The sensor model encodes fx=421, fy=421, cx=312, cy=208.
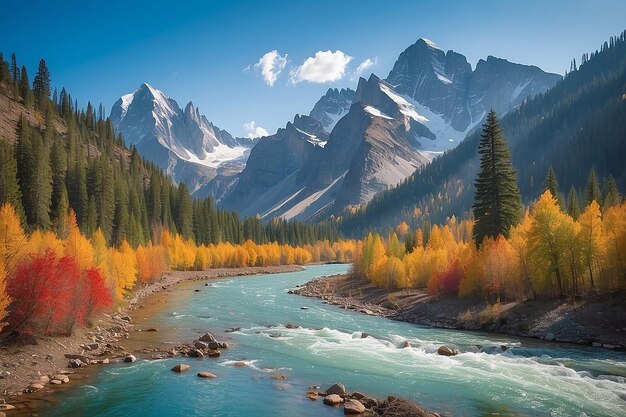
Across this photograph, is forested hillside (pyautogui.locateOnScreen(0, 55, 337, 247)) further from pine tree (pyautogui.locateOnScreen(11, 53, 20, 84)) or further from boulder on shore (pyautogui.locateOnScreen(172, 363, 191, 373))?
boulder on shore (pyautogui.locateOnScreen(172, 363, 191, 373))

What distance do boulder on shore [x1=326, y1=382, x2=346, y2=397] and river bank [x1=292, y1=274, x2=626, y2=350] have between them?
84.4 feet

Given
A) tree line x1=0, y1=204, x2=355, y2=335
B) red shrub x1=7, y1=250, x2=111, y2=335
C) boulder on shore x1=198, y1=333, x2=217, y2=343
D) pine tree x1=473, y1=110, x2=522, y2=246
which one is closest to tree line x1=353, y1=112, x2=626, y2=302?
pine tree x1=473, y1=110, x2=522, y2=246

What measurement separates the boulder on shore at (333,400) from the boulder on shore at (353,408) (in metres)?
0.68

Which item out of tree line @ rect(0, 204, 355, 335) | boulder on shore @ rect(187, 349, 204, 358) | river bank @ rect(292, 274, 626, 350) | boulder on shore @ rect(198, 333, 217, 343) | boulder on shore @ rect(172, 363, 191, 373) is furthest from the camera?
river bank @ rect(292, 274, 626, 350)

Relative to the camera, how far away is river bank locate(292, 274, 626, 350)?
130 ft

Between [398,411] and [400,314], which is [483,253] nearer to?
[400,314]

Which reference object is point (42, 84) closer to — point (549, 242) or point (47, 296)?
point (47, 296)

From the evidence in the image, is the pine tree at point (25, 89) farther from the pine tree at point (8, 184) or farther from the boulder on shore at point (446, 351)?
the boulder on shore at point (446, 351)

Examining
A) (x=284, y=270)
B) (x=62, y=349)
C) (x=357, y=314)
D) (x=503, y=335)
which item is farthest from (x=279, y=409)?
(x=284, y=270)

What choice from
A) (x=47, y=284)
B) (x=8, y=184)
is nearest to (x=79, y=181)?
(x=8, y=184)

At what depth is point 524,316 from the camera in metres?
46.4

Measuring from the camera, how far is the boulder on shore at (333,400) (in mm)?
23984

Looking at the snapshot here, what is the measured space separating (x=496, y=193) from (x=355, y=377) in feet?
136

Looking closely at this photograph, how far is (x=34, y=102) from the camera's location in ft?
512
